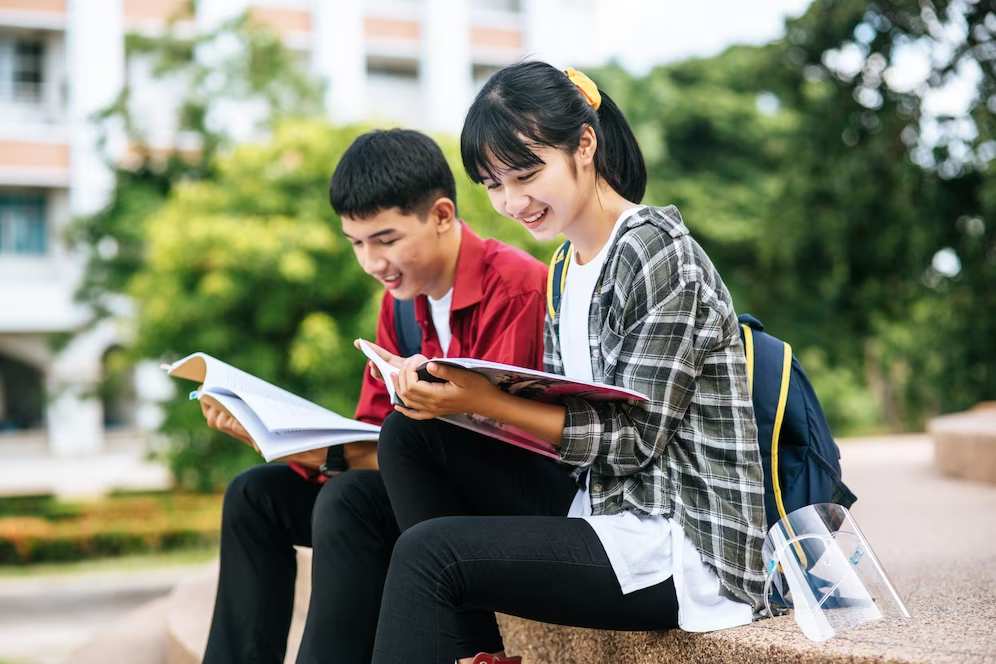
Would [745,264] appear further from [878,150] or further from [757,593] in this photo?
[757,593]

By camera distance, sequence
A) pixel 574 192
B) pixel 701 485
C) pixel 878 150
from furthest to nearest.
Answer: pixel 878 150 < pixel 574 192 < pixel 701 485

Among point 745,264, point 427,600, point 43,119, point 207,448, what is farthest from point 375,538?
point 43,119

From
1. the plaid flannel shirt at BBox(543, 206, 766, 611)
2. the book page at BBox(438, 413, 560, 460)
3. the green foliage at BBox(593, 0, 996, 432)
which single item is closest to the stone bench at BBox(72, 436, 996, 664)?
the plaid flannel shirt at BBox(543, 206, 766, 611)

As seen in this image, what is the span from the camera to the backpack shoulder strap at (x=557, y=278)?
1.82 metres

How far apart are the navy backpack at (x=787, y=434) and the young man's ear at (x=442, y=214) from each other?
2.28 feet

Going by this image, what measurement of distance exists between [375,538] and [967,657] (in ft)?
3.18

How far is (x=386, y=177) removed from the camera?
2.03 meters

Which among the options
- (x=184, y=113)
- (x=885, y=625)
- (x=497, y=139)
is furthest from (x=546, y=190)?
(x=184, y=113)

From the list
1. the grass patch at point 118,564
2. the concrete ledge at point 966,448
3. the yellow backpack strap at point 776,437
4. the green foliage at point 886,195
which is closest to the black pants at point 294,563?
the yellow backpack strap at point 776,437

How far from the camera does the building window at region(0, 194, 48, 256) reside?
16594mm

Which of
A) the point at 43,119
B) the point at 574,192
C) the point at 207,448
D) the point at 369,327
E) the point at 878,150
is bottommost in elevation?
the point at 207,448

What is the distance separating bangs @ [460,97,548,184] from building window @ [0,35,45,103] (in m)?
17.5

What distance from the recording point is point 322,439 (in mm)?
1822

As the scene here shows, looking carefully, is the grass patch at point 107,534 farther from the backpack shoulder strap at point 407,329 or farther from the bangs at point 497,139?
the bangs at point 497,139
